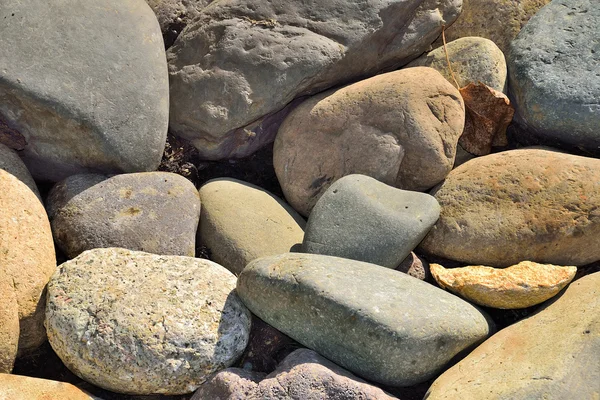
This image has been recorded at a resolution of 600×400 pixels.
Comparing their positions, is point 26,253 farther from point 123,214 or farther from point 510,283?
point 510,283

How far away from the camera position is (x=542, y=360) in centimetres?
260

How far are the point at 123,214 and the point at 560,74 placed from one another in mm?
2604

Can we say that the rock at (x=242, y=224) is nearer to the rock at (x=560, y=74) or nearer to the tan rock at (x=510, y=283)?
the tan rock at (x=510, y=283)

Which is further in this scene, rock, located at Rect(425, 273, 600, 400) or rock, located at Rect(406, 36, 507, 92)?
rock, located at Rect(406, 36, 507, 92)

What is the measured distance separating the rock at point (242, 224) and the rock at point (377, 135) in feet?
0.58

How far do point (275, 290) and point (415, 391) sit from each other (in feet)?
2.86

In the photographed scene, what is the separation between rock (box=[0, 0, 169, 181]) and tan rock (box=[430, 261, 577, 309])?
1788mm

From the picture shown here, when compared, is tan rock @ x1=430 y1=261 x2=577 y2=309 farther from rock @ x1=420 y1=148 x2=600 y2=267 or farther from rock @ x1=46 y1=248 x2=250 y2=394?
rock @ x1=46 y1=248 x2=250 y2=394

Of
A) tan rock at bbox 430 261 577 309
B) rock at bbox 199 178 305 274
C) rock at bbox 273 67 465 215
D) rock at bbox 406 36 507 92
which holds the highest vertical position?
rock at bbox 406 36 507 92

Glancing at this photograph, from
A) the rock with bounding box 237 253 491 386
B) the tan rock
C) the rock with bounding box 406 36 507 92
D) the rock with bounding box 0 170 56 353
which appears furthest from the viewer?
the rock with bounding box 406 36 507 92

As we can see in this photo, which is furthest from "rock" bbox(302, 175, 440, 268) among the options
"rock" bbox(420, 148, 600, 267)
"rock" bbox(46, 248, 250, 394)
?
"rock" bbox(46, 248, 250, 394)

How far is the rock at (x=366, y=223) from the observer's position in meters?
3.06

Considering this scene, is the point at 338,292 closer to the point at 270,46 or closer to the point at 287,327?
the point at 287,327

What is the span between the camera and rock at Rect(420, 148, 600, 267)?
3092mm
